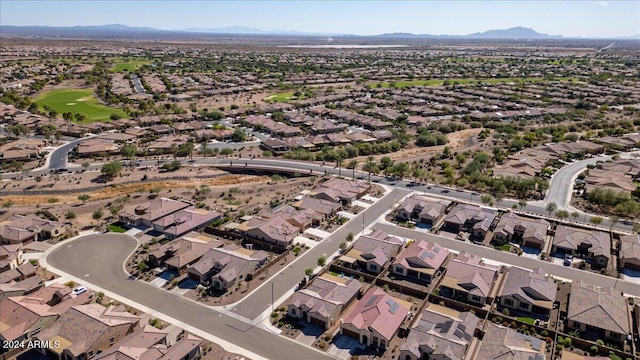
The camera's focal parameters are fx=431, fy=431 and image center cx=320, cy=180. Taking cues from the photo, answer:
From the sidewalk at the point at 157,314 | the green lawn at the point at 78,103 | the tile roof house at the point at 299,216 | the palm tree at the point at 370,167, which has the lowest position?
the sidewalk at the point at 157,314

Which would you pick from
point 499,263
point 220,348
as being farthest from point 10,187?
point 499,263

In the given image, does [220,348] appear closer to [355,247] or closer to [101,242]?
[355,247]

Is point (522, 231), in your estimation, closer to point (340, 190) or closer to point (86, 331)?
point (340, 190)

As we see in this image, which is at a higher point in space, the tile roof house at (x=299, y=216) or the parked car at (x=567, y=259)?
the tile roof house at (x=299, y=216)

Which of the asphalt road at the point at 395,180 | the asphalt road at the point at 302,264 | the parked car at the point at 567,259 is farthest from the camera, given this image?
the asphalt road at the point at 395,180

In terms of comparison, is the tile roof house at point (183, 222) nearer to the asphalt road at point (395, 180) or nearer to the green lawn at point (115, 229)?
the green lawn at point (115, 229)

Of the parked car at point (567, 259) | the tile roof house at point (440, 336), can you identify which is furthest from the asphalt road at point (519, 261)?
the tile roof house at point (440, 336)
